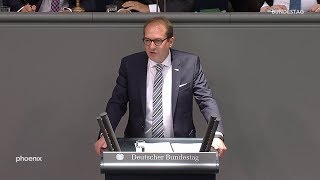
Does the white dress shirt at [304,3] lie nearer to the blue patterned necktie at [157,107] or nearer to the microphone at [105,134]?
the blue patterned necktie at [157,107]

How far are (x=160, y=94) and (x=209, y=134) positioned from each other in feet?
3.07

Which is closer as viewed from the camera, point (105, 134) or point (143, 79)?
point (105, 134)

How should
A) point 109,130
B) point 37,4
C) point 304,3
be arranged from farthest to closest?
point 37,4
point 304,3
point 109,130

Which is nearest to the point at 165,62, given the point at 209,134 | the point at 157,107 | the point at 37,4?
the point at 157,107

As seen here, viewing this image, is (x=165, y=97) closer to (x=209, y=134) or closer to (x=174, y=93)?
(x=174, y=93)

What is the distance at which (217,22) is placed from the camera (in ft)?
14.1

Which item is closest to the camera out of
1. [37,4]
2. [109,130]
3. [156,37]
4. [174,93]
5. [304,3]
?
[109,130]

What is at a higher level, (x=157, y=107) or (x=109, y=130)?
(x=109, y=130)

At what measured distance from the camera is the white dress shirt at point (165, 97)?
141 inches

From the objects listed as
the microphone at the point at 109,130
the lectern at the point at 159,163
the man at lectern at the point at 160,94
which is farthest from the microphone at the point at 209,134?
the man at lectern at the point at 160,94

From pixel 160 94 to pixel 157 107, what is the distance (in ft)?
0.23

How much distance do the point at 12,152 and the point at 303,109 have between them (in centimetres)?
180

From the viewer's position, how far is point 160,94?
3617 mm

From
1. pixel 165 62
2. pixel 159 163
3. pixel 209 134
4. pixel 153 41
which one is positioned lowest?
pixel 159 163
